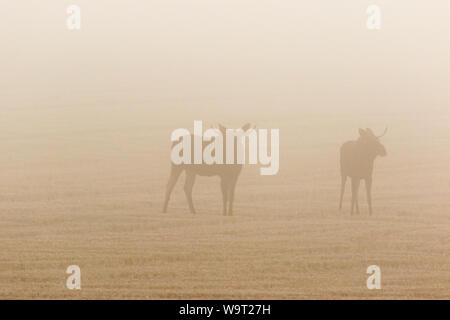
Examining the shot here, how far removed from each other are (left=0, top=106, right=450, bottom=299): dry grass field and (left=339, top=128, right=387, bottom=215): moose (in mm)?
560

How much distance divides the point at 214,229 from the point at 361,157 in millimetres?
3440

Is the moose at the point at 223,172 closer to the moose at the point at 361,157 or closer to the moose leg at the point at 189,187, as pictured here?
the moose leg at the point at 189,187

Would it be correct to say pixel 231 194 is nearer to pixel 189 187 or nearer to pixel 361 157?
pixel 189 187

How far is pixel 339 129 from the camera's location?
31.2m

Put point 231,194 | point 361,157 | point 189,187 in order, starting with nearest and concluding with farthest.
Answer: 1. point 231,194
2. point 189,187
3. point 361,157

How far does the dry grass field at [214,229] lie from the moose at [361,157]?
1.84 ft

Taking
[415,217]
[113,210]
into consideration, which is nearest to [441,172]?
[415,217]

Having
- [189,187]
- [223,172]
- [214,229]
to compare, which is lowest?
[214,229]

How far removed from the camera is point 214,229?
1455 centimetres

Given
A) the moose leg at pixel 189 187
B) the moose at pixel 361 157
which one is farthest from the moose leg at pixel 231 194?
the moose at pixel 361 157

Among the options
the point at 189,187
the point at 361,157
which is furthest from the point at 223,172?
the point at 361,157

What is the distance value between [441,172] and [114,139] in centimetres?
1020
